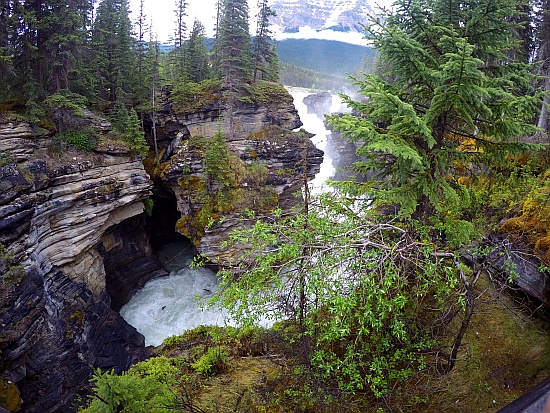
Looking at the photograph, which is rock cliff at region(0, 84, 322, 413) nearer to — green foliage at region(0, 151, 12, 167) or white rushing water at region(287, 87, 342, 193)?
green foliage at region(0, 151, 12, 167)

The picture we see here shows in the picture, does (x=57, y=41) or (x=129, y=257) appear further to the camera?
(x=129, y=257)

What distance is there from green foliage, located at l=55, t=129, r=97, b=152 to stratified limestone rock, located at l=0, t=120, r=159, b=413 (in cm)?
45

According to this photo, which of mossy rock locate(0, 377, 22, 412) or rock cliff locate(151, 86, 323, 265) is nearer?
mossy rock locate(0, 377, 22, 412)

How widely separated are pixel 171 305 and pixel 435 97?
17.6m

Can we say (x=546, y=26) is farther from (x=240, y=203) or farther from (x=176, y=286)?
(x=176, y=286)

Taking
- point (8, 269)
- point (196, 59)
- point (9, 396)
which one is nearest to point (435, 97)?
point (8, 269)

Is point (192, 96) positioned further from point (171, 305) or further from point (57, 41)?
point (171, 305)

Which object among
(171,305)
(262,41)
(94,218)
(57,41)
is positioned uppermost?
(262,41)

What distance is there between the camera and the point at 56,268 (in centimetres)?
1352

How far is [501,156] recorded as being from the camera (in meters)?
6.72

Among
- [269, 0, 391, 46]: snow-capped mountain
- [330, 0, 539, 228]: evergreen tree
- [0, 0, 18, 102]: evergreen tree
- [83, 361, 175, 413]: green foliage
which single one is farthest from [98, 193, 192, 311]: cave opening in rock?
[269, 0, 391, 46]: snow-capped mountain

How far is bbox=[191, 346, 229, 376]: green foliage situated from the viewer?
8547mm

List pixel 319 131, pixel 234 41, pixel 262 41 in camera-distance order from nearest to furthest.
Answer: pixel 234 41, pixel 262 41, pixel 319 131

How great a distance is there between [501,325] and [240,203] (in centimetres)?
1433
